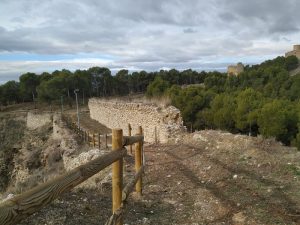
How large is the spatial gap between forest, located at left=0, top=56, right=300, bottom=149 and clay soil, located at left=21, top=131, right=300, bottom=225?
12.0m

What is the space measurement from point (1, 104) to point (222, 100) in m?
55.6

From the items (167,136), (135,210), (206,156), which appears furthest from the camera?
(167,136)

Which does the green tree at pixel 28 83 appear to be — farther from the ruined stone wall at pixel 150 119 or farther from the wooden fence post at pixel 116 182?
the wooden fence post at pixel 116 182

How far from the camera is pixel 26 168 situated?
77.1ft

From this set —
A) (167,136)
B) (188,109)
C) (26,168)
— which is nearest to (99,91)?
(188,109)

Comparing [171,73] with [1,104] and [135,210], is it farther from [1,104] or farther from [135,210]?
[135,210]

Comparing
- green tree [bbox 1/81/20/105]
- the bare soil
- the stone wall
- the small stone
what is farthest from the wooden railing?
green tree [bbox 1/81/20/105]

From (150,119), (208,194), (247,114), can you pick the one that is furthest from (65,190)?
(247,114)

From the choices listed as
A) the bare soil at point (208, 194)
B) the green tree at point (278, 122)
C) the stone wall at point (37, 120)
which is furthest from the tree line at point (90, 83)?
the bare soil at point (208, 194)

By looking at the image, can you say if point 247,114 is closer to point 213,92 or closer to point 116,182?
point 213,92

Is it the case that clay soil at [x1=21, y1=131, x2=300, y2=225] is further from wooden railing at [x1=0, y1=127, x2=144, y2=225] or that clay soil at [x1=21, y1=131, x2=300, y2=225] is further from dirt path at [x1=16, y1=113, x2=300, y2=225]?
wooden railing at [x1=0, y1=127, x2=144, y2=225]

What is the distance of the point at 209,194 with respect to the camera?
655 centimetres

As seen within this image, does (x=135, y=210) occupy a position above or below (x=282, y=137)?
above

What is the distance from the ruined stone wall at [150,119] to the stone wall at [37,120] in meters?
17.4
